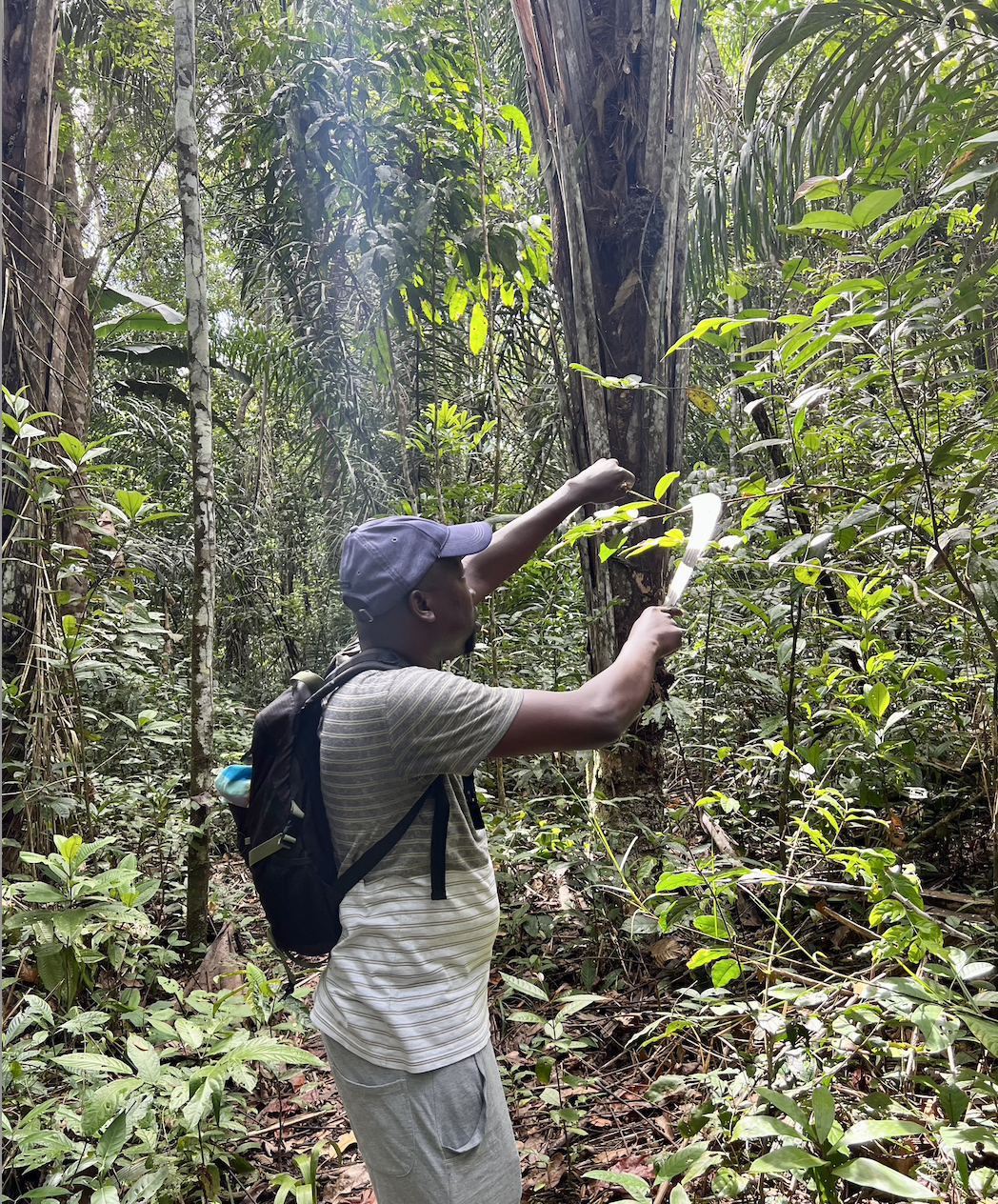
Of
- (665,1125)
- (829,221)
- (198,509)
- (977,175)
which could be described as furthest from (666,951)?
(198,509)

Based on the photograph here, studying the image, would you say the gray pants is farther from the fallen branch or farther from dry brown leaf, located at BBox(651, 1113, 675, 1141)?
the fallen branch

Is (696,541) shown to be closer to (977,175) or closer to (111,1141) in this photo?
(977,175)

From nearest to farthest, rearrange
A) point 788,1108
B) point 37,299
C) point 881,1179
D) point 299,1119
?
point 881,1179 < point 788,1108 < point 299,1119 < point 37,299

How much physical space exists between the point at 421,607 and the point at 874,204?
1177mm

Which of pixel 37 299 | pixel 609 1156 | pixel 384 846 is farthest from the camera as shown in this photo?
pixel 37 299

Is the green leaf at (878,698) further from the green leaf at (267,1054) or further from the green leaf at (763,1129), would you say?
the green leaf at (267,1054)

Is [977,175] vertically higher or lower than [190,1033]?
higher

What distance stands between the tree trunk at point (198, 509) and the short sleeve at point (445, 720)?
217cm

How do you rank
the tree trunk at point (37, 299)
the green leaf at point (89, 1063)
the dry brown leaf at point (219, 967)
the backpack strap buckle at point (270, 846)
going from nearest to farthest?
the backpack strap buckle at point (270, 846) < the green leaf at point (89, 1063) < the dry brown leaf at point (219, 967) < the tree trunk at point (37, 299)

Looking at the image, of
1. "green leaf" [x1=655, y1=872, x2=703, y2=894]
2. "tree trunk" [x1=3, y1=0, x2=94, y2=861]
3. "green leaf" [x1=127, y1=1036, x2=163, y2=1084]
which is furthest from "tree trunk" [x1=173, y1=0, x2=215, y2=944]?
"green leaf" [x1=655, y1=872, x2=703, y2=894]

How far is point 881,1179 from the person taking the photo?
4.27ft

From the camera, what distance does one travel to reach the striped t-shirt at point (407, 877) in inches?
66.4

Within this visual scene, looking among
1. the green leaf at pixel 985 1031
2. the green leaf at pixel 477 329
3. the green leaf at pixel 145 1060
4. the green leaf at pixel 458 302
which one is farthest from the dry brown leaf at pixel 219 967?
the green leaf at pixel 458 302

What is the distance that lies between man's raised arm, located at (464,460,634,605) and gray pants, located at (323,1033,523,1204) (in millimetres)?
1260
